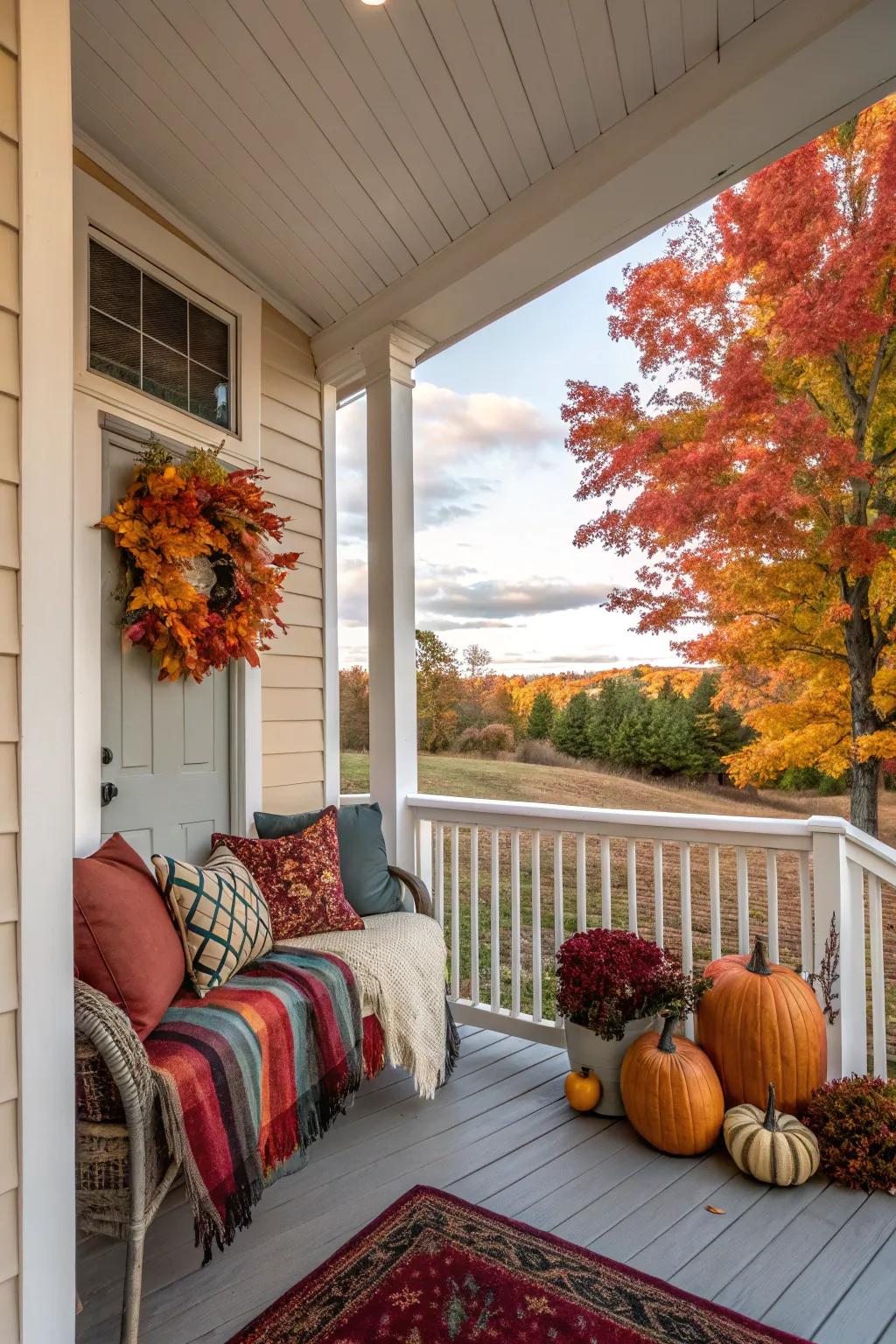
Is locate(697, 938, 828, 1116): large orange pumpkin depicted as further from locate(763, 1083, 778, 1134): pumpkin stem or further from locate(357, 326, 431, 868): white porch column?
locate(357, 326, 431, 868): white porch column

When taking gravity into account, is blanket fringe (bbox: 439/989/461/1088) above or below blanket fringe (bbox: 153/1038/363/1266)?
below

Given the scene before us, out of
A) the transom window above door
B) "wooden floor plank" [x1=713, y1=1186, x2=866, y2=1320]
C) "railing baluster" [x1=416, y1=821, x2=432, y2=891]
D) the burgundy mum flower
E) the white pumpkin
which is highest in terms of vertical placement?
the transom window above door

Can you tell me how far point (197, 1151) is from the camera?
64.2 inches

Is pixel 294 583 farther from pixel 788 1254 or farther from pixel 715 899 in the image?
pixel 788 1254

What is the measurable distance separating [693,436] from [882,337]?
35.2 inches

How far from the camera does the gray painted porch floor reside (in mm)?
1642

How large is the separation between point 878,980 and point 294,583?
8.80 ft

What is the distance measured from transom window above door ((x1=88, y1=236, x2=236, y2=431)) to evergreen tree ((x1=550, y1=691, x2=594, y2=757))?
102 inches

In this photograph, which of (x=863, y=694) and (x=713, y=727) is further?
(x=713, y=727)

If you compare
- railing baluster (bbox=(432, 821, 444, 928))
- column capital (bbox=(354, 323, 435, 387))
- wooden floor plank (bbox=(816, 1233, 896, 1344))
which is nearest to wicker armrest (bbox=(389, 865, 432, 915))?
railing baluster (bbox=(432, 821, 444, 928))

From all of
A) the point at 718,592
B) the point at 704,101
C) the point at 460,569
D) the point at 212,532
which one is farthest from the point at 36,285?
the point at 460,569

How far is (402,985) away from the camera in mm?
2406

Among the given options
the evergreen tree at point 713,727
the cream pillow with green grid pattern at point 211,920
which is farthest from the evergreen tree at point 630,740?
the cream pillow with green grid pattern at point 211,920

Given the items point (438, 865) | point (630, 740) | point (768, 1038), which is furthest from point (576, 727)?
point (768, 1038)
